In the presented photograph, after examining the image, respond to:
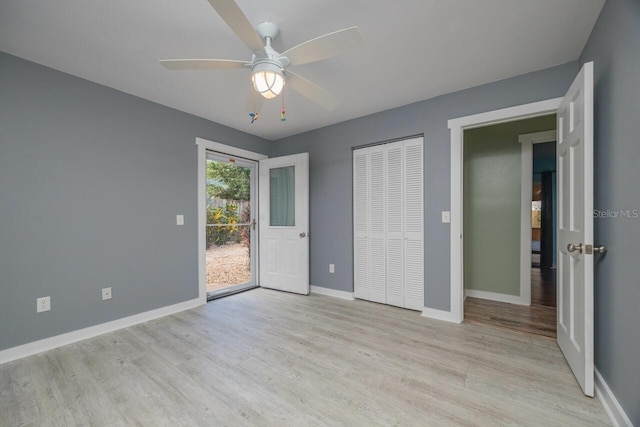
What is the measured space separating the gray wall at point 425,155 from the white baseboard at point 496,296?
1175 mm

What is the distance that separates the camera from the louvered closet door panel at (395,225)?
10.2ft

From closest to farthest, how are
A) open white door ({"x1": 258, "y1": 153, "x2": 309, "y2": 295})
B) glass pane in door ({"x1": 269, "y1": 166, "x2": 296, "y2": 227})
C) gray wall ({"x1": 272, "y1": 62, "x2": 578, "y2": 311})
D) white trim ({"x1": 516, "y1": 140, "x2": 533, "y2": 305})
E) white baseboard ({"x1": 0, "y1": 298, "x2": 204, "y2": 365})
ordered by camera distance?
white baseboard ({"x1": 0, "y1": 298, "x2": 204, "y2": 365}) < gray wall ({"x1": 272, "y1": 62, "x2": 578, "y2": 311}) < white trim ({"x1": 516, "y1": 140, "x2": 533, "y2": 305}) < open white door ({"x1": 258, "y1": 153, "x2": 309, "y2": 295}) < glass pane in door ({"x1": 269, "y1": 166, "x2": 296, "y2": 227})

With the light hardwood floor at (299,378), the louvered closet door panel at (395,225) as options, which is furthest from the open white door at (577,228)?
the louvered closet door panel at (395,225)

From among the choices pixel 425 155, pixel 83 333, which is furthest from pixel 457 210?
pixel 83 333

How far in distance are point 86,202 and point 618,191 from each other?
396 cm

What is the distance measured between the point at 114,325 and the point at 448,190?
3.67 m

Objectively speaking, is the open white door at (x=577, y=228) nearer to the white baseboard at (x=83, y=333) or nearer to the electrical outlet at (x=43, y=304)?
the white baseboard at (x=83, y=333)

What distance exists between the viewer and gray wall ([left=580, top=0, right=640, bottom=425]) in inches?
49.7

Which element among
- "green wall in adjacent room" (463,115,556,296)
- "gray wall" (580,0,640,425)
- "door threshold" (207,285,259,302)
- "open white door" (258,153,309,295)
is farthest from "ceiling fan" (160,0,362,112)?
"door threshold" (207,285,259,302)

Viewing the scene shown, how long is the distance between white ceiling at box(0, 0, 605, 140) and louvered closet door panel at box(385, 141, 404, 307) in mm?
759

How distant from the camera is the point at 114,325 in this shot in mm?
2553

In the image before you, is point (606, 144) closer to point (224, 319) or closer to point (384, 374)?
point (384, 374)

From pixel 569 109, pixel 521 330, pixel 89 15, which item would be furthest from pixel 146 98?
pixel 521 330

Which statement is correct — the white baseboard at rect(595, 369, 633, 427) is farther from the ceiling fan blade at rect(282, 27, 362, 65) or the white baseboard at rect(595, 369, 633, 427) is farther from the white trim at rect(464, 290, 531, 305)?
the ceiling fan blade at rect(282, 27, 362, 65)
